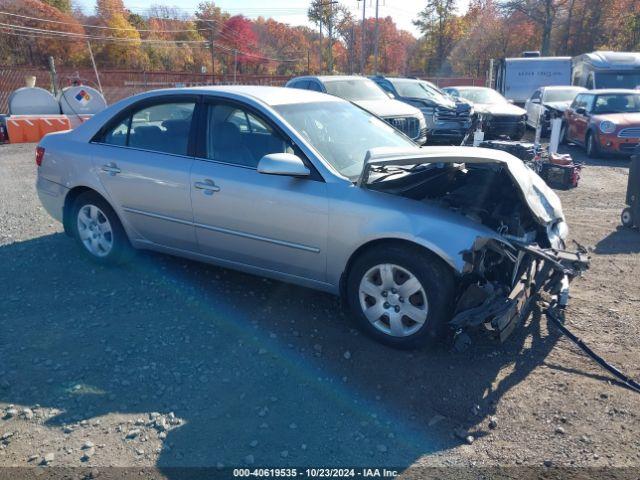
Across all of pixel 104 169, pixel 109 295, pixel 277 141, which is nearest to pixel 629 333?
pixel 277 141

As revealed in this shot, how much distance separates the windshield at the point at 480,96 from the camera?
57.2 feet

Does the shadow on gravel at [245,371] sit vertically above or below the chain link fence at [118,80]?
below

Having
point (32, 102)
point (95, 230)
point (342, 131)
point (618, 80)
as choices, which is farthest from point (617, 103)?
point (32, 102)

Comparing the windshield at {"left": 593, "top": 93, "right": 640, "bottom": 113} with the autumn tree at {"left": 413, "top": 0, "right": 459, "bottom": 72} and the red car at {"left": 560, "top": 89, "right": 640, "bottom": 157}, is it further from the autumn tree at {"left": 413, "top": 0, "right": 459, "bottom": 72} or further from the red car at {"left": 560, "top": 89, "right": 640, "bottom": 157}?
the autumn tree at {"left": 413, "top": 0, "right": 459, "bottom": 72}

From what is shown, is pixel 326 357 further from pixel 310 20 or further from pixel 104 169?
pixel 310 20

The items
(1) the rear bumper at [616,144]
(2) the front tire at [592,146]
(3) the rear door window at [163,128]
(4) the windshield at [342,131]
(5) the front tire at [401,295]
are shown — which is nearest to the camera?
(5) the front tire at [401,295]

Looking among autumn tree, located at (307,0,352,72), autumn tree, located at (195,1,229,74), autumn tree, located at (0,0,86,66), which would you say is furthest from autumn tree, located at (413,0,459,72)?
autumn tree, located at (0,0,86,66)

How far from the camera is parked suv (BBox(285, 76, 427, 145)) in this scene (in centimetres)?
1042

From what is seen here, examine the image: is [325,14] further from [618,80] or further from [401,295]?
[401,295]

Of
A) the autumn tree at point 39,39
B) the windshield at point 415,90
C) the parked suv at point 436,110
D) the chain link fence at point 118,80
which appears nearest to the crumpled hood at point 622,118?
the parked suv at point 436,110

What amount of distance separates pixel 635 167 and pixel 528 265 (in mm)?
3534

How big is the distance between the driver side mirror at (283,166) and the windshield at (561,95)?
52.2 feet

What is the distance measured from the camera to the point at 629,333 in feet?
13.1

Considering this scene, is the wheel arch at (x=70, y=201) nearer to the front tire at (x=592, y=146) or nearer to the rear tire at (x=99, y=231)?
the rear tire at (x=99, y=231)
